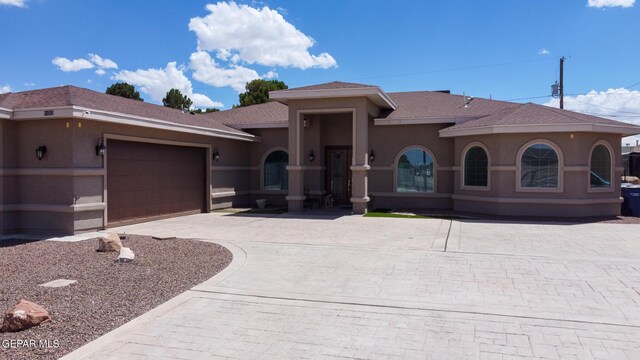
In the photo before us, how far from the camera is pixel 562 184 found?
14883mm

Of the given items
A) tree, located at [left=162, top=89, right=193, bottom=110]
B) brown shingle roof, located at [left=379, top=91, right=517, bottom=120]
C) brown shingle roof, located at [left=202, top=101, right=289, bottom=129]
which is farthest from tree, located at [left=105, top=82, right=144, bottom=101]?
brown shingle roof, located at [left=379, top=91, right=517, bottom=120]

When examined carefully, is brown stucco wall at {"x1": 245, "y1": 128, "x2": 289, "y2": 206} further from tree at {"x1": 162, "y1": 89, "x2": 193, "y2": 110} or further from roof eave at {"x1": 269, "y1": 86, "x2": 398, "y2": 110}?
tree at {"x1": 162, "y1": 89, "x2": 193, "y2": 110}

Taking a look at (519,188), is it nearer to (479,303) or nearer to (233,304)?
(479,303)

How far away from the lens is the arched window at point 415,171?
706 inches

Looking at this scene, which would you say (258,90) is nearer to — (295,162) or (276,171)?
(276,171)

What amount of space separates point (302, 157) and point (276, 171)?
3491 millimetres

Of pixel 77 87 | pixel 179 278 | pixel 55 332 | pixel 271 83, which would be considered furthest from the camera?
pixel 271 83

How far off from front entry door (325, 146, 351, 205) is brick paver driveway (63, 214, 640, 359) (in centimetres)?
838

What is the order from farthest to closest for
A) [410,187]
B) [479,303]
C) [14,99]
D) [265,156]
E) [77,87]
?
[265,156], [410,187], [77,87], [14,99], [479,303]

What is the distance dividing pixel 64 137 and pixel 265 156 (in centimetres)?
948

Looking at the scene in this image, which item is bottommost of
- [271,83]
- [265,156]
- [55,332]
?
[55,332]

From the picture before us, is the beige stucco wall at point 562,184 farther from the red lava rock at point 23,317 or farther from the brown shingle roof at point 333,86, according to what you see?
the red lava rock at point 23,317

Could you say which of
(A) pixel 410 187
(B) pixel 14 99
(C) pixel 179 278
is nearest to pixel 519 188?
(A) pixel 410 187

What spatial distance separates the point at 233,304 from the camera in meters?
6.09
